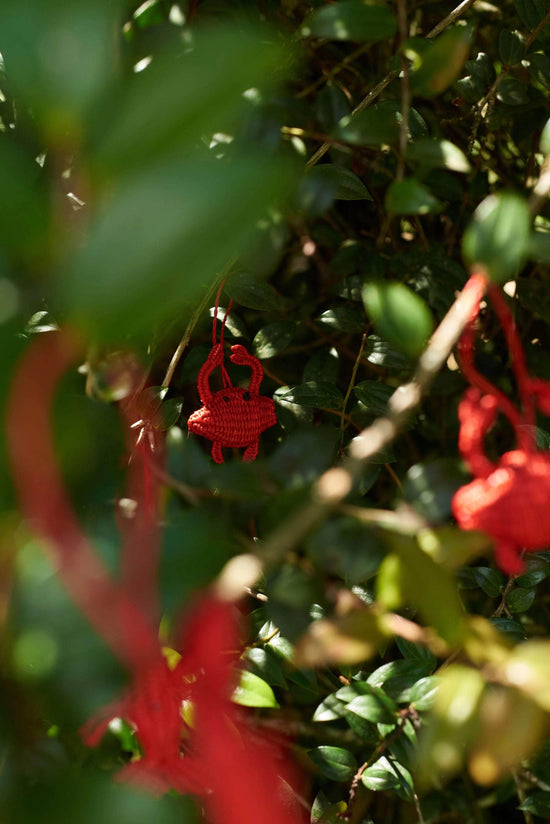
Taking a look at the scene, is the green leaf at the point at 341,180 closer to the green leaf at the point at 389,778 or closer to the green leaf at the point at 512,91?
the green leaf at the point at 512,91

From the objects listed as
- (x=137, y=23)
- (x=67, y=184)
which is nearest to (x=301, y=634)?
(x=67, y=184)

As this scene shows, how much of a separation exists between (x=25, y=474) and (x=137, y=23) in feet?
1.62

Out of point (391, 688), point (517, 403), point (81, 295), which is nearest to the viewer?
point (81, 295)

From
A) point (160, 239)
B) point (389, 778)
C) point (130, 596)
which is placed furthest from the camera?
point (389, 778)

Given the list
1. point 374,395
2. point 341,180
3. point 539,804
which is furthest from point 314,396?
point 539,804

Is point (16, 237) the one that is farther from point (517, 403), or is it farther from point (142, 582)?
point (517, 403)

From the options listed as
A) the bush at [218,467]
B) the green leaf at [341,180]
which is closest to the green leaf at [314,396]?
the bush at [218,467]

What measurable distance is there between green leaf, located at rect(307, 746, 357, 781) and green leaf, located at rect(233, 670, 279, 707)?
14 centimetres

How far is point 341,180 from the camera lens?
525 mm

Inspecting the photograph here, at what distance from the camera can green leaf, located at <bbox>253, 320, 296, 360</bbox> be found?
0.69m

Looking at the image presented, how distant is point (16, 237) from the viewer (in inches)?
9.1

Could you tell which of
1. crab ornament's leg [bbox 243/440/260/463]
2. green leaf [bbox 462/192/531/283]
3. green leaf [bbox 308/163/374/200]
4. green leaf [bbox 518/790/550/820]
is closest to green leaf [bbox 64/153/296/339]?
green leaf [bbox 462/192/531/283]

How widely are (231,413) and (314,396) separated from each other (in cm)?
9

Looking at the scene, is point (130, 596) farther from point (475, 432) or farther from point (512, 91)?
point (512, 91)
